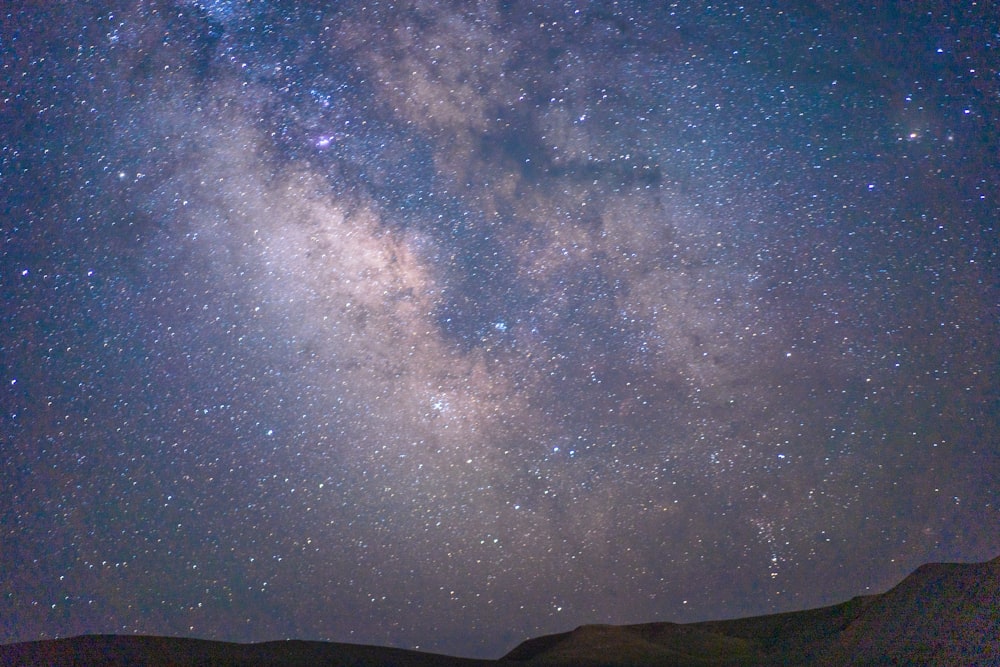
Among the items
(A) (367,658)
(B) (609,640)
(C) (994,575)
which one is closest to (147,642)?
(A) (367,658)

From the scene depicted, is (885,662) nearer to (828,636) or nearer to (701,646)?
(828,636)

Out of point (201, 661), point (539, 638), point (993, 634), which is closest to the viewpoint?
point (993, 634)

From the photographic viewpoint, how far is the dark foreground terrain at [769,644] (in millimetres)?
18625

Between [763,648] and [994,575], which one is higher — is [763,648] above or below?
below

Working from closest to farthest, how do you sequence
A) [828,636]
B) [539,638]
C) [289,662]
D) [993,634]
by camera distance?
[993,634], [289,662], [828,636], [539,638]

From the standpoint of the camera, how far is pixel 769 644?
27578mm

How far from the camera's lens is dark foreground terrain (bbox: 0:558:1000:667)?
18.6 meters

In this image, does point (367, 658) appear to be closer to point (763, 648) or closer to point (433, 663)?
point (433, 663)

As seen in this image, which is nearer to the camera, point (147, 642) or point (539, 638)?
point (147, 642)

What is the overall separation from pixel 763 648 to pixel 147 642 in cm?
2143

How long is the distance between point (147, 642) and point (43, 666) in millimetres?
3399

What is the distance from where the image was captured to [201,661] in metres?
19.0

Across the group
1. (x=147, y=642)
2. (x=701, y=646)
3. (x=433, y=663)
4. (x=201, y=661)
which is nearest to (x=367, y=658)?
(x=433, y=663)

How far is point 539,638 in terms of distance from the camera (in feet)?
114
